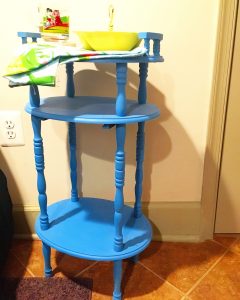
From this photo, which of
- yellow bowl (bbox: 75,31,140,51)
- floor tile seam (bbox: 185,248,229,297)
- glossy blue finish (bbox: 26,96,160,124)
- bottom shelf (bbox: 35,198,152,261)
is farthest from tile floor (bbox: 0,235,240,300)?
yellow bowl (bbox: 75,31,140,51)

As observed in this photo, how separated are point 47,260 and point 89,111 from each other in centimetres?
49

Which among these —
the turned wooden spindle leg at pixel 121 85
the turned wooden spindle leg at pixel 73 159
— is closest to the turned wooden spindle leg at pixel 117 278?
the turned wooden spindle leg at pixel 73 159

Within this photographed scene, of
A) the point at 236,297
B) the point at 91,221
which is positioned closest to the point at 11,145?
the point at 91,221

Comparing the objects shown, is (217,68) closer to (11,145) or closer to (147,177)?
(147,177)

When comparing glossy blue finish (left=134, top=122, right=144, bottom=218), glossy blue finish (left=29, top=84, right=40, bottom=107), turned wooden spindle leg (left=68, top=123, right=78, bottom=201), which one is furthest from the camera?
turned wooden spindle leg (left=68, top=123, right=78, bottom=201)

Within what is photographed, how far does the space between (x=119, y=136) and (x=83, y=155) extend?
0.37m

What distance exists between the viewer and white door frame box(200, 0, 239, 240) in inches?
34.1

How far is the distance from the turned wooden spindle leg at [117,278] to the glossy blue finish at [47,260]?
0.22 meters

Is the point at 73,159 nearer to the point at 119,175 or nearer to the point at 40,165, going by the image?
the point at 40,165

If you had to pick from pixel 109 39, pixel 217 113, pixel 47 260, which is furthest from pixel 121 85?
pixel 47 260

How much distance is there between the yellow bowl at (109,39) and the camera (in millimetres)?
646

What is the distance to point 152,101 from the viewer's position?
3.17ft

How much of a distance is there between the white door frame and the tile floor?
100 millimetres

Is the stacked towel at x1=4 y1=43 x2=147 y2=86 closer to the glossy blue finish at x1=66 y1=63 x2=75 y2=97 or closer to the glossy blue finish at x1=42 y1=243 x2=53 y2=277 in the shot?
the glossy blue finish at x1=66 y1=63 x2=75 y2=97
